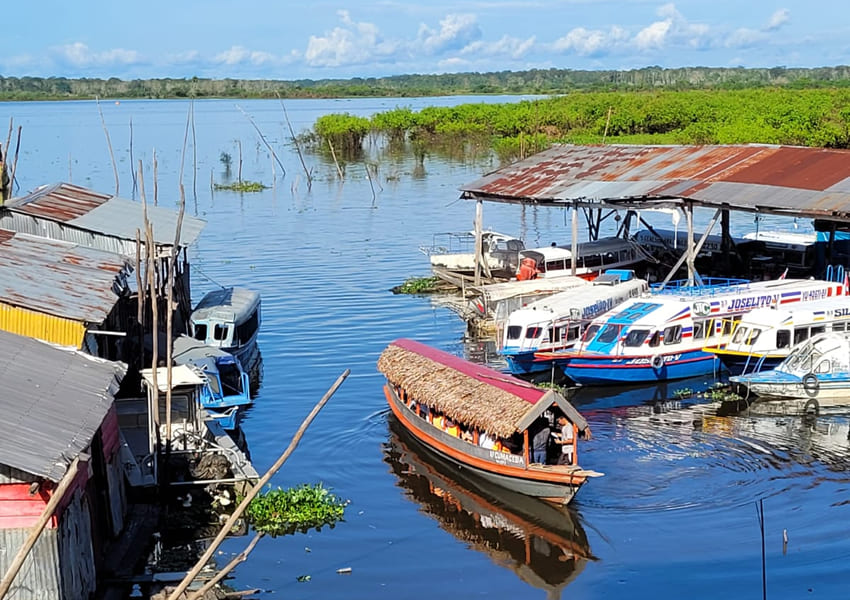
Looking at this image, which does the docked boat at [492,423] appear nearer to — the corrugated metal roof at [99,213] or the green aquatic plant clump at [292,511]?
the green aquatic plant clump at [292,511]

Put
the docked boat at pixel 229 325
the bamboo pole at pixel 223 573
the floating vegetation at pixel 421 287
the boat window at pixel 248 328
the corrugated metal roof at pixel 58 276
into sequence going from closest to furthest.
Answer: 1. the bamboo pole at pixel 223 573
2. the corrugated metal roof at pixel 58 276
3. the docked boat at pixel 229 325
4. the boat window at pixel 248 328
5. the floating vegetation at pixel 421 287

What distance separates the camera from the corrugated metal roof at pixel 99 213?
2670 cm

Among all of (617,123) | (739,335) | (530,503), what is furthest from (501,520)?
(617,123)

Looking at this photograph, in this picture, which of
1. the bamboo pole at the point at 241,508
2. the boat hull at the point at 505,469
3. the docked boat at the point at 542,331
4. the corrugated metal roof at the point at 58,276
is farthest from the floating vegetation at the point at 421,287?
the bamboo pole at the point at 241,508

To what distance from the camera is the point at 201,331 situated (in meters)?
29.2

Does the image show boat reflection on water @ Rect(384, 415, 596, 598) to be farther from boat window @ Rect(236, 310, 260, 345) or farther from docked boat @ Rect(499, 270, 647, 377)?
boat window @ Rect(236, 310, 260, 345)

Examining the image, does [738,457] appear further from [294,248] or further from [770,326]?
[294,248]

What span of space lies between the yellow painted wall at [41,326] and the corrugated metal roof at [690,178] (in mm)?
19240

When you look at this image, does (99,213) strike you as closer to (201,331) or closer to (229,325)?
(201,331)

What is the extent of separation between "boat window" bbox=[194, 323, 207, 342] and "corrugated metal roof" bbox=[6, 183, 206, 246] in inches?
87.5

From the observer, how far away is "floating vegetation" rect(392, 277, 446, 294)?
4100 centimetres

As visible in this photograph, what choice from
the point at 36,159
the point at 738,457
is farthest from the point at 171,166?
the point at 738,457

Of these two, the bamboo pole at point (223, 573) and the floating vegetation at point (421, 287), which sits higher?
the bamboo pole at point (223, 573)

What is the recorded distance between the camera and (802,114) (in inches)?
2980
